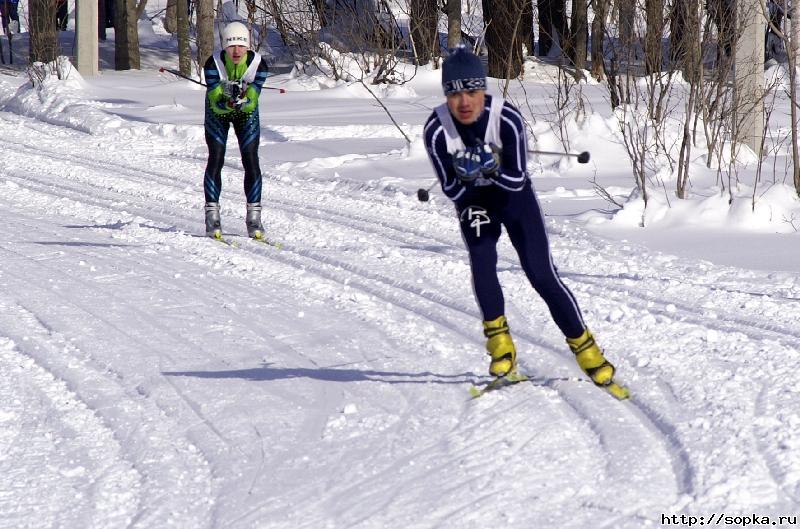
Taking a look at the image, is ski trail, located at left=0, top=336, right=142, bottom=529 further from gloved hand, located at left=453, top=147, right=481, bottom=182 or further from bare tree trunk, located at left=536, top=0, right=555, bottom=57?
bare tree trunk, located at left=536, top=0, right=555, bottom=57

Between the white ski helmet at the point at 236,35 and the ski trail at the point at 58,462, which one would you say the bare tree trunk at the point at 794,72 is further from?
the ski trail at the point at 58,462

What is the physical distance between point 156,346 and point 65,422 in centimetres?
135

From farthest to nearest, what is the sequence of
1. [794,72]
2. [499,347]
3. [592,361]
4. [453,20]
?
[453,20] → [794,72] → [499,347] → [592,361]

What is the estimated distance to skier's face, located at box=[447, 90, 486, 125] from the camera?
5406mm

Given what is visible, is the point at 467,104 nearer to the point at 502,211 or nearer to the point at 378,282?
the point at 502,211

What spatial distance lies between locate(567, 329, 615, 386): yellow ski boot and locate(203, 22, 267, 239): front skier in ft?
15.0

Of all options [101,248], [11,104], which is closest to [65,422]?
[101,248]

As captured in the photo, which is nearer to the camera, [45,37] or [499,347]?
[499,347]

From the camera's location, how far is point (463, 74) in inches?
212

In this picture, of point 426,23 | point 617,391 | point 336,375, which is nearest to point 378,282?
point 336,375

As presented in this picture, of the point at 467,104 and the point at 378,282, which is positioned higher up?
the point at 467,104

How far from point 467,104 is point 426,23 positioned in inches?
770

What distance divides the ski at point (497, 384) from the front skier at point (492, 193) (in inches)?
1.8

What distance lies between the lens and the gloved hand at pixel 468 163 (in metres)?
5.36
